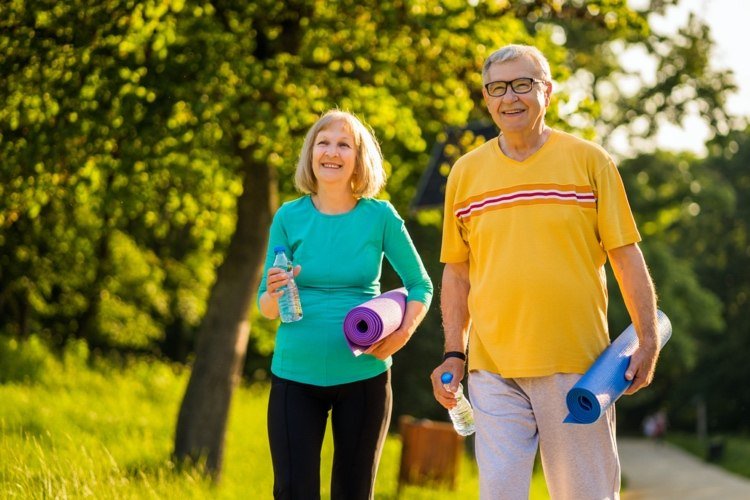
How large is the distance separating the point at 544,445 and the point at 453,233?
0.84 meters

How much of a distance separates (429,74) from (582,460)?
6.03m

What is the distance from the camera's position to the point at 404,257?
4031 mm

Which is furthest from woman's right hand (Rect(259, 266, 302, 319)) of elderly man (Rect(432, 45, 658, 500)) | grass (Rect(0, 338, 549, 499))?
grass (Rect(0, 338, 549, 499))

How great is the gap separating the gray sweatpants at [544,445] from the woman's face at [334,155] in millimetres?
967

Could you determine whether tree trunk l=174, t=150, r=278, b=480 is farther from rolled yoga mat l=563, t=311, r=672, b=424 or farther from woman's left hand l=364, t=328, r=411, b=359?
rolled yoga mat l=563, t=311, r=672, b=424

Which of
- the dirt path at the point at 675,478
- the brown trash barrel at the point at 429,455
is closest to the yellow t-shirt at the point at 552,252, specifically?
the brown trash barrel at the point at 429,455

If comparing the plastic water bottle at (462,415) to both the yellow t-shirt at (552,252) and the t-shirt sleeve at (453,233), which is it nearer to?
the yellow t-shirt at (552,252)

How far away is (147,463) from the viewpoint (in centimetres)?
829

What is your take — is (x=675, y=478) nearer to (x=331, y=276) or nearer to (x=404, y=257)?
(x=404, y=257)

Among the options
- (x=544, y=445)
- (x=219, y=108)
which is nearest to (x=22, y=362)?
(x=219, y=108)

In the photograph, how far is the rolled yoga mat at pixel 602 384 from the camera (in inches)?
134

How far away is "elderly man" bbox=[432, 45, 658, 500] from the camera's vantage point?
3576 millimetres

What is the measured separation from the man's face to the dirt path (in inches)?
649

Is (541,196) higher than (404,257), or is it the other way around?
(541,196)
